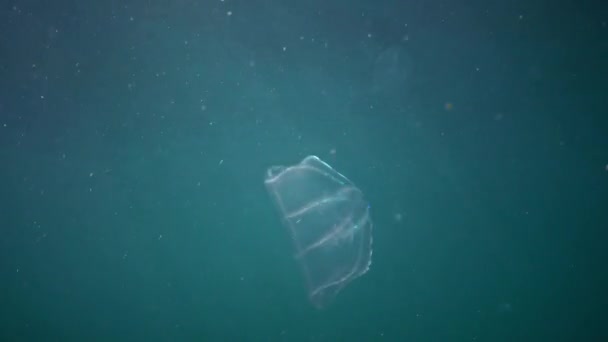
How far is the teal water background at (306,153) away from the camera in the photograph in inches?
144

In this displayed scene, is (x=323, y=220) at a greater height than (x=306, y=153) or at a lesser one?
lesser

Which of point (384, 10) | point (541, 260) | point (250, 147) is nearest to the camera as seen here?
point (384, 10)

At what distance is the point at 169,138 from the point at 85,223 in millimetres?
1380

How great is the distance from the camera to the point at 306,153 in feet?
12.3

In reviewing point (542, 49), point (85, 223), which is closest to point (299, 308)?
point (85, 223)

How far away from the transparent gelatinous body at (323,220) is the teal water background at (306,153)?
0.42 ft

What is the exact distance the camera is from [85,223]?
408cm

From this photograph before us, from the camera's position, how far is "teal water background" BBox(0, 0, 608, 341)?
3.66m

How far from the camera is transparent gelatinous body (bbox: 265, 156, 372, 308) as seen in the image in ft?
12.2

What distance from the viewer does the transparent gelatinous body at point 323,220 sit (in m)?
3.71

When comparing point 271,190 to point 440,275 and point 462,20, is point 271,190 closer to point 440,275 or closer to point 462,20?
point 440,275

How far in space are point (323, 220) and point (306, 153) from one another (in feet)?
2.26

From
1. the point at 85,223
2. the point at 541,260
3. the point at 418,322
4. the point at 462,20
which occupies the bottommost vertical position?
the point at 418,322

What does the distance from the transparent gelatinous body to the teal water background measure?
127 millimetres
